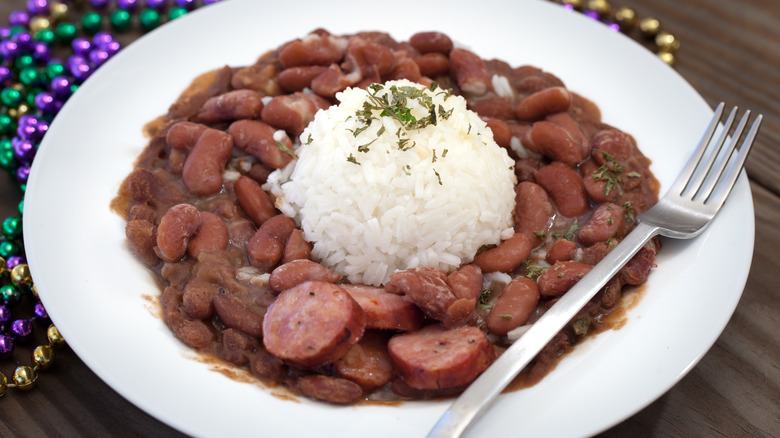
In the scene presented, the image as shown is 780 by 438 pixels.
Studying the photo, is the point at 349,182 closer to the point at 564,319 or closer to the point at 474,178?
the point at 474,178

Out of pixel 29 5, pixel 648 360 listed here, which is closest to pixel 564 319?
pixel 648 360

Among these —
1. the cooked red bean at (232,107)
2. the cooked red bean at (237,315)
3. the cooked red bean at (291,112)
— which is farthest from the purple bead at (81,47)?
the cooked red bean at (237,315)

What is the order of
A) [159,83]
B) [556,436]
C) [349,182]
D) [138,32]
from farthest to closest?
[138,32]
[159,83]
[349,182]
[556,436]

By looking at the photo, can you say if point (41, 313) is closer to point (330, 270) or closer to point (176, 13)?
point (330, 270)

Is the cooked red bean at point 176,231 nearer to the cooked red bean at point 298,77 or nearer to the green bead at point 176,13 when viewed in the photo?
the cooked red bean at point 298,77

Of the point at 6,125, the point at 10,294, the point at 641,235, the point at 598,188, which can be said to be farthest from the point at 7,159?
the point at 641,235

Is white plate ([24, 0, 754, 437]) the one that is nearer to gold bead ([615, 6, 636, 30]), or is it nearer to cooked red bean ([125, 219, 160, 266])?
cooked red bean ([125, 219, 160, 266])

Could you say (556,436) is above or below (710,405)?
above
